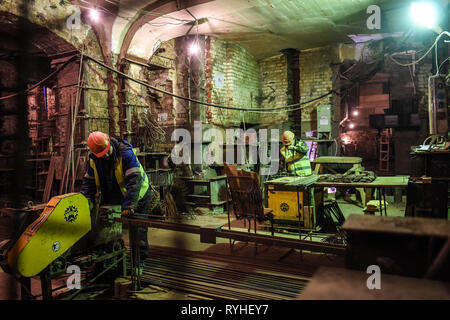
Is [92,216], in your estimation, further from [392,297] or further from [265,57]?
[265,57]

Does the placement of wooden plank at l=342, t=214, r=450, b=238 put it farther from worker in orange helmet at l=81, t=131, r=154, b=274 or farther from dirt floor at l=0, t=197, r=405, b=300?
worker in orange helmet at l=81, t=131, r=154, b=274

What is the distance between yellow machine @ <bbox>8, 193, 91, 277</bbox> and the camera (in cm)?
297

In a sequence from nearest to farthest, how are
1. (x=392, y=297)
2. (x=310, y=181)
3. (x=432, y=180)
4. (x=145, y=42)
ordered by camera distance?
(x=392, y=297) < (x=432, y=180) < (x=310, y=181) < (x=145, y=42)

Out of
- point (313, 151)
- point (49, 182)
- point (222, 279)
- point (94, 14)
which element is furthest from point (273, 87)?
point (222, 279)

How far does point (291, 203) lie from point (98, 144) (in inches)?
151

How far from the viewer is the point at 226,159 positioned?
351 inches

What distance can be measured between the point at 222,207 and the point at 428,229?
23.2ft

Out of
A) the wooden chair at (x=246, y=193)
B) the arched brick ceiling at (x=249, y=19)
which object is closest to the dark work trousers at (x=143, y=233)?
the wooden chair at (x=246, y=193)

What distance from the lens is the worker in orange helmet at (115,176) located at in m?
3.94

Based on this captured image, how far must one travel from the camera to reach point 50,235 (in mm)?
3143

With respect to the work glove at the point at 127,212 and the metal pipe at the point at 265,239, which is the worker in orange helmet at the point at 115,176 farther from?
the metal pipe at the point at 265,239

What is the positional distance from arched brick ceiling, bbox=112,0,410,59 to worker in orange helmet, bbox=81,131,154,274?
4020mm

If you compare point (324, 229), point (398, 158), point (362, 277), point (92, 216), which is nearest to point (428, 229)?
point (362, 277)

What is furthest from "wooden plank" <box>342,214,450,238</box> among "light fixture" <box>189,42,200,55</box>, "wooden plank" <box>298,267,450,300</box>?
"light fixture" <box>189,42,200,55</box>
